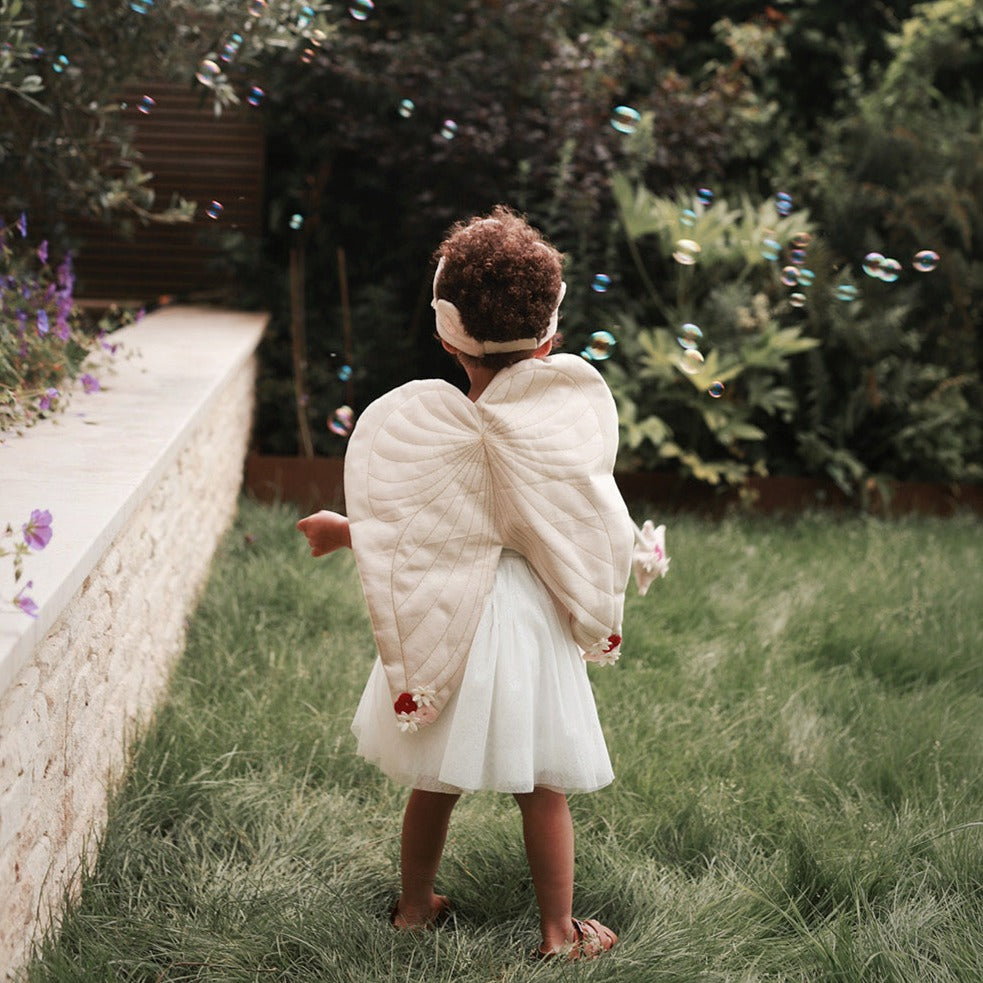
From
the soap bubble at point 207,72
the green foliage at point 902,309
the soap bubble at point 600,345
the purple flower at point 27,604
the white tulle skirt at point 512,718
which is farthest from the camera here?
the green foliage at point 902,309

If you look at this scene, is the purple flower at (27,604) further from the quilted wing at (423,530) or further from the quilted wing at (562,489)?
the quilted wing at (562,489)

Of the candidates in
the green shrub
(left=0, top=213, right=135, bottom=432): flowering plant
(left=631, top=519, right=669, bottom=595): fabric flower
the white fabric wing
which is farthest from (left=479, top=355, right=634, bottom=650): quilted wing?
the green shrub

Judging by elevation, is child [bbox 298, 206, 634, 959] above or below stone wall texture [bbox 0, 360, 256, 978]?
above

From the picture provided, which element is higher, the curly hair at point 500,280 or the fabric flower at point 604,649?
the curly hair at point 500,280

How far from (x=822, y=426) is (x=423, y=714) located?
4.44 metres

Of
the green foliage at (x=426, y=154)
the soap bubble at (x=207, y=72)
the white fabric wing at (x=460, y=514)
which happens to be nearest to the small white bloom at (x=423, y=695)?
the white fabric wing at (x=460, y=514)

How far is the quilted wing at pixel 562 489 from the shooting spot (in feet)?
7.05

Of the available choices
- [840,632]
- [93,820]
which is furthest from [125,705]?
[840,632]

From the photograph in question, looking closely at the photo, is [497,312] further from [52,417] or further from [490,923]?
[52,417]

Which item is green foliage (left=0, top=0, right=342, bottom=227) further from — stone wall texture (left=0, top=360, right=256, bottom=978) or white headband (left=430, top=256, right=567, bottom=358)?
white headband (left=430, top=256, right=567, bottom=358)

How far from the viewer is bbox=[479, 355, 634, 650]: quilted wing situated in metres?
2.15

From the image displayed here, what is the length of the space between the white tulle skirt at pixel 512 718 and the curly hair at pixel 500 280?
0.42 m

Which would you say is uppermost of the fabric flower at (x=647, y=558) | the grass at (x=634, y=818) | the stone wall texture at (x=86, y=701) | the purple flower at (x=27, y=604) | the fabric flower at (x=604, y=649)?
the purple flower at (x=27, y=604)

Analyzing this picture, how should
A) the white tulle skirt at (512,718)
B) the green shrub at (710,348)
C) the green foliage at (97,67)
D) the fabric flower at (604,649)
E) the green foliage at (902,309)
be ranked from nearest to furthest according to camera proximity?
the white tulle skirt at (512,718) → the fabric flower at (604,649) → the green foliage at (97,67) → the green shrub at (710,348) → the green foliage at (902,309)
